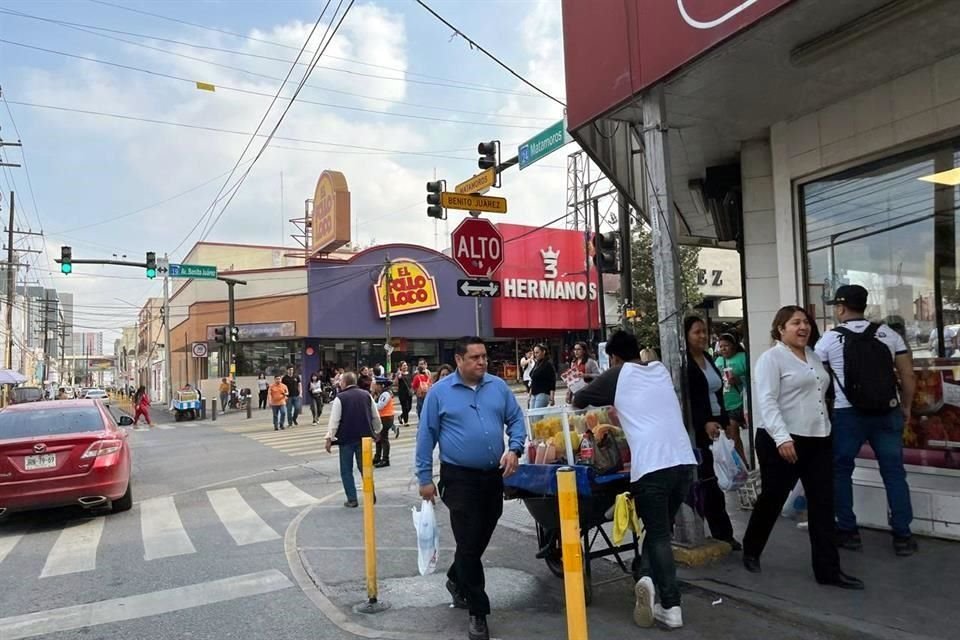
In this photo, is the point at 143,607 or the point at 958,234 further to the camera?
the point at 958,234

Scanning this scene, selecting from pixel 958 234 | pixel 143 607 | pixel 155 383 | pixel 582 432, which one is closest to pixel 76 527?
pixel 143 607

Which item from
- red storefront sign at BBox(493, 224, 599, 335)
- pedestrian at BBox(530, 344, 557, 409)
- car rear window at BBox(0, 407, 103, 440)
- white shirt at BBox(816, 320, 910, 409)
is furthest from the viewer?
red storefront sign at BBox(493, 224, 599, 335)

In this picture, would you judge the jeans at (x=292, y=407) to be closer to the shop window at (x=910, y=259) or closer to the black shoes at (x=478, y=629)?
the shop window at (x=910, y=259)

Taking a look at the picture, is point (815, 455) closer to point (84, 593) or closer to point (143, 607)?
point (143, 607)

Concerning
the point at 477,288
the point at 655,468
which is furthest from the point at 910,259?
the point at 477,288

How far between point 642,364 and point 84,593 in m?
4.88

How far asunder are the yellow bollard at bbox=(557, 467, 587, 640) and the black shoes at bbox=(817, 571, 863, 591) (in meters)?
2.64

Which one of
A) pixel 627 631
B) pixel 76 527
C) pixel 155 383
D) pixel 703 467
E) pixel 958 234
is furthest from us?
pixel 155 383

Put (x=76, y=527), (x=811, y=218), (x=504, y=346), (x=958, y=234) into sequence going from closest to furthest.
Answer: (x=958, y=234)
(x=811, y=218)
(x=76, y=527)
(x=504, y=346)

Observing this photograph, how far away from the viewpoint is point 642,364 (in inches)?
182

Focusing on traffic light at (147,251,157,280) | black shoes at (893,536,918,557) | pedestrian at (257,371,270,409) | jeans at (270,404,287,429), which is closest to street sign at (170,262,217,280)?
traffic light at (147,251,157,280)

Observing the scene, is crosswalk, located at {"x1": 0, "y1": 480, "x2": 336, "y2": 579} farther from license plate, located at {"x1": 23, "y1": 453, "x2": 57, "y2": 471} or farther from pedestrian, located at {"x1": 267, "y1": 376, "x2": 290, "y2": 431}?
pedestrian, located at {"x1": 267, "y1": 376, "x2": 290, "y2": 431}

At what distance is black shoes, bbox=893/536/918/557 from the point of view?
5.32 m

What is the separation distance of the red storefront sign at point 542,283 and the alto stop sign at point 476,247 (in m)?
26.5
